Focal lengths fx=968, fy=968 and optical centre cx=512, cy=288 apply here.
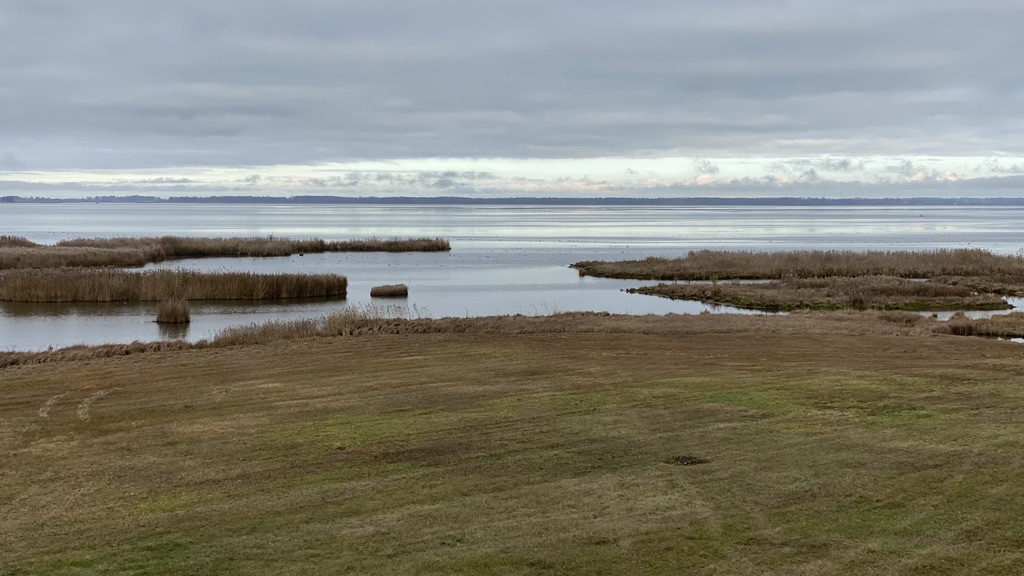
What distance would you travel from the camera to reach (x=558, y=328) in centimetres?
2409

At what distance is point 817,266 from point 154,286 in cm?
3594

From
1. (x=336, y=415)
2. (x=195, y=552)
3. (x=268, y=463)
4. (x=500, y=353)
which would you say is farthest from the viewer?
(x=500, y=353)

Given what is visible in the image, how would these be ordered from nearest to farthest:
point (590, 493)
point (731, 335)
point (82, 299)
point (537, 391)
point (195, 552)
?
point (195, 552)
point (590, 493)
point (537, 391)
point (731, 335)
point (82, 299)

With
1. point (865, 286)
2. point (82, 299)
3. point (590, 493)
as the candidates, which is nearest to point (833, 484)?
point (590, 493)

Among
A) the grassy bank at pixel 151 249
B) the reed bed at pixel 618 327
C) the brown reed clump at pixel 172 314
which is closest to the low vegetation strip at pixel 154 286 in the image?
the brown reed clump at pixel 172 314

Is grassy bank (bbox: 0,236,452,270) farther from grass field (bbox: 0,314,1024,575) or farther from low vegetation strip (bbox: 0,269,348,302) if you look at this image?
grass field (bbox: 0,314,1024,575)

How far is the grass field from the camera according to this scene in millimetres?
7625

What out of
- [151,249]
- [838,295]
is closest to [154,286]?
[151,249]

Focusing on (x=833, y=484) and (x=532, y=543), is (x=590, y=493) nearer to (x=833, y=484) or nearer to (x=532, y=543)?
(x=532, y=543)

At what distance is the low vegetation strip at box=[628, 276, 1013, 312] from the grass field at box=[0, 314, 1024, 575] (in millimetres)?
22382

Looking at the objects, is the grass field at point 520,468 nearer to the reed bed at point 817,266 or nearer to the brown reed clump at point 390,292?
the brown reed clump at point 390,292

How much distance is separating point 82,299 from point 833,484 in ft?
133

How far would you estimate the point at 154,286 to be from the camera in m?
44.5

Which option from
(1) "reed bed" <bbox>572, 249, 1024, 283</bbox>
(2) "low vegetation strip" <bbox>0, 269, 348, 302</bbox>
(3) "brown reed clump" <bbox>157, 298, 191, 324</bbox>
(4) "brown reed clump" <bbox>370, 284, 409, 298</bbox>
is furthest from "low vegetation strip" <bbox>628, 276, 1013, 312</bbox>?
(3) "brown reed clump" <bbox>157, 298, 191, 324</bbox>
